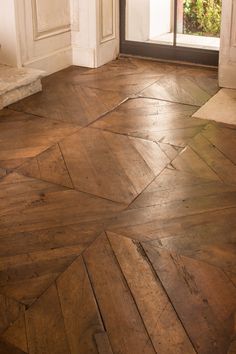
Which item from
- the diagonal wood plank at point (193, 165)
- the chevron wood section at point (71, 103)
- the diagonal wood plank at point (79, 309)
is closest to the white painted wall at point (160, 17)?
the chevron wood section at point (71, 103)

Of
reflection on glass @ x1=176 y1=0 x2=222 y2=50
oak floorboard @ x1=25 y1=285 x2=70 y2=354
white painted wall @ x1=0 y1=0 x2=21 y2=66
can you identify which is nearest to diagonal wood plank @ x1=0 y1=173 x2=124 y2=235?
oak floorboard @ x1=25 y1=285 x2=70 y2=354

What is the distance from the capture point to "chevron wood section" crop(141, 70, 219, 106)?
3.64 meters

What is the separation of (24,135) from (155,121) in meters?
0.81

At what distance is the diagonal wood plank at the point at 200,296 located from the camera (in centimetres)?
154

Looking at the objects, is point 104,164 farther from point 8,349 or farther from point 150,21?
point 150,21

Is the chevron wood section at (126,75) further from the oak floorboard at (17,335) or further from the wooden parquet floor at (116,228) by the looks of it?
the oak floorboard at (17,335)

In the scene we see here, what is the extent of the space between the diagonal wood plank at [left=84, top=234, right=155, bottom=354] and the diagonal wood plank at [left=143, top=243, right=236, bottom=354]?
139mm

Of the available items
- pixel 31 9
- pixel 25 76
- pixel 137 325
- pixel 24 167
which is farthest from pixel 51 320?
pixel 31 9

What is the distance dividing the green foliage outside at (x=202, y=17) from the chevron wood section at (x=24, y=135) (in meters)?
1.81

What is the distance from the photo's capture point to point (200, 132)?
10.1 ft

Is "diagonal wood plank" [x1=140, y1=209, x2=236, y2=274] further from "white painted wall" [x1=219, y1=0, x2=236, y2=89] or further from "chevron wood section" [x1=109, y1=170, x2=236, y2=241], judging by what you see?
"white painted wall" [x1=219, y1=0, x2=236, y2=89]

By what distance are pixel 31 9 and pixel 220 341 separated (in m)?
3.06

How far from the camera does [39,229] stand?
82.7 inches

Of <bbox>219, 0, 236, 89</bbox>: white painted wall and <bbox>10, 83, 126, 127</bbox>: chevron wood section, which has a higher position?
<bbox>219, 0, 236, 89</bbox>: white painted wall
